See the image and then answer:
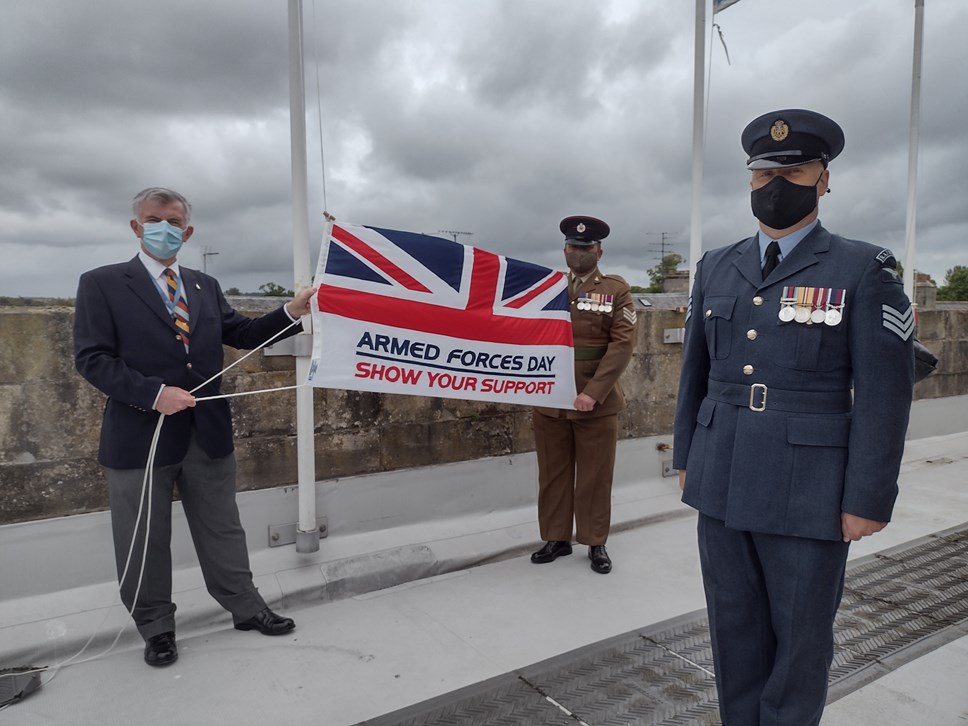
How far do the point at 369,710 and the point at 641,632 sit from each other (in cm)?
118

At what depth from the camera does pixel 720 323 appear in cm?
194

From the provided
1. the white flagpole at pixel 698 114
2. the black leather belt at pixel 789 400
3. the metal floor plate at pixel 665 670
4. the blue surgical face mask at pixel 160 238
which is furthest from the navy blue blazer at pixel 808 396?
the white flagpole at pixel 698 114

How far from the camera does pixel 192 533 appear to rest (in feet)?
8.90

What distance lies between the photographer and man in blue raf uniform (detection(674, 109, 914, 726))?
1.68m

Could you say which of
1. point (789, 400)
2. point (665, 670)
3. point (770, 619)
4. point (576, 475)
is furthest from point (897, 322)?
point (576, 475)

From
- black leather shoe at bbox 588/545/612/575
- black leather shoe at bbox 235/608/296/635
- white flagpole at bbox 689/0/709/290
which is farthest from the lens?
white flagpole at bbox 689/0/709/290

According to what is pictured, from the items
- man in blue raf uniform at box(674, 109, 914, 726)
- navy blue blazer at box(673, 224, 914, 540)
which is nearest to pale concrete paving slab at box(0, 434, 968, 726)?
man in blue raf uniform at box(674, 109, 914, 726)

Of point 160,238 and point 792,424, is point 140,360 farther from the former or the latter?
point 792,424

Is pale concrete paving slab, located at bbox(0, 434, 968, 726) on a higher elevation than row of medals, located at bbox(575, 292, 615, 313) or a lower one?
lower

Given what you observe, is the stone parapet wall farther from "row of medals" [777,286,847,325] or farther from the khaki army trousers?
"row of medals" [777,286,847,325]

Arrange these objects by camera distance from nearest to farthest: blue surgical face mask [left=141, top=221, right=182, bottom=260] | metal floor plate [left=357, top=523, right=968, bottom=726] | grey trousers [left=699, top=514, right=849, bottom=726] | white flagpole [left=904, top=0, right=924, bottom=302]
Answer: grey trousers [left=699, top=514, right=849, bottom=726] → metal floor plate [left=357, top=523, right=968, bottom=726] → blue surgical face mask [left=141, top=221, right=182, bottom=260] → white flagpole [left=904, top=0, right=924, bottom=302]

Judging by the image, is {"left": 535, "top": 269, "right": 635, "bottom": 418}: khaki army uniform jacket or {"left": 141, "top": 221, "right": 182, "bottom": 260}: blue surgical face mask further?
{"left": 535, "top": 269, "right": 635, "bottom": 418}: khaki army uniform jacket

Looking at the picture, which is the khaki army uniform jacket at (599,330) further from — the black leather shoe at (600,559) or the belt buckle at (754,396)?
the belt buckle at (754,396)

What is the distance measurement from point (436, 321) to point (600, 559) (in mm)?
1504
